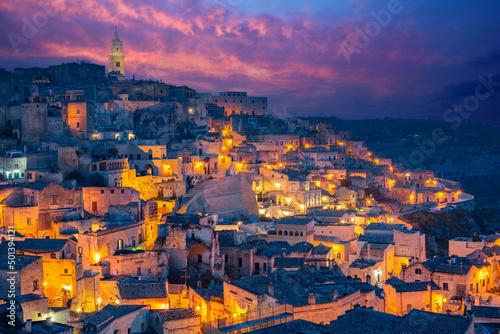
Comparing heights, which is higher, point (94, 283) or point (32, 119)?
point (32, 119)

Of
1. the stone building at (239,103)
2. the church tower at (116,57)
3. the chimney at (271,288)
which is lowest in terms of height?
the chimney at (271,288)

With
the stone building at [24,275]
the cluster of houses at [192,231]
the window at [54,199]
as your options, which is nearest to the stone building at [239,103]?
the cluster of houses at [192,231]

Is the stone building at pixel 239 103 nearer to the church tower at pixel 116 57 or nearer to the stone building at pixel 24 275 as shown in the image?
the church tower at pixel 116 57

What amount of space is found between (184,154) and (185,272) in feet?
53.3

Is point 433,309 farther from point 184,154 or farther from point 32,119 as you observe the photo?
point 32,119

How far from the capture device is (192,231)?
27.7 m

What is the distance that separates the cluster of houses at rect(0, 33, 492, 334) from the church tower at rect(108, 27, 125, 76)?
696cm

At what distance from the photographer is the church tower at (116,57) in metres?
63.6

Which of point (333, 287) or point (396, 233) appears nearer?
point (333, 287)

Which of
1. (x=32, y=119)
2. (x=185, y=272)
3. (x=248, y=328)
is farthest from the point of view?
(x=32, y=119)

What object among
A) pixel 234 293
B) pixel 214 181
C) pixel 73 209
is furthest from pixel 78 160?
pixel 234 293

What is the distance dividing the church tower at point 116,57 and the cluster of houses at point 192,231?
6956 mm

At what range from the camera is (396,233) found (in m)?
33.4

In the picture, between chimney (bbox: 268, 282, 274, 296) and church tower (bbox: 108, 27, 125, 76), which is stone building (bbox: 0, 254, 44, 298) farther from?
church tower (bbox: 108, 27, 125, 76)
